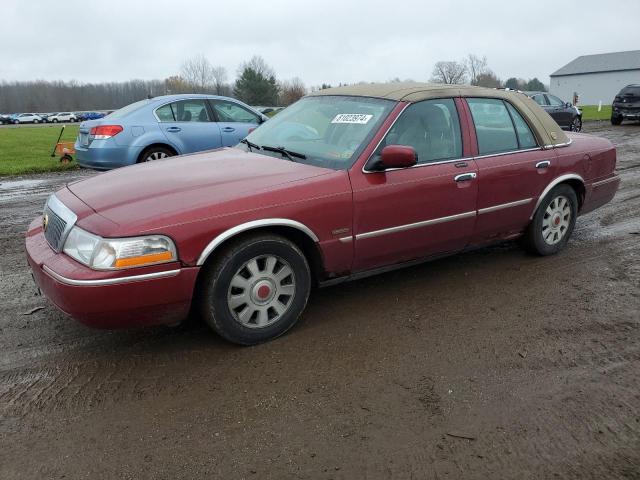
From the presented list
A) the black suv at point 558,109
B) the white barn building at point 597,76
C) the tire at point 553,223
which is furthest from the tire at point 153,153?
the white barn building at point 597,76

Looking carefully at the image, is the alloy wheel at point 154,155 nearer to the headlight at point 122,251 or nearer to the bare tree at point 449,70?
the headlight at point 122,251

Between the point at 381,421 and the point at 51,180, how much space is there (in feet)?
32.5

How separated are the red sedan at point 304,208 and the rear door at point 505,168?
0.01 meters

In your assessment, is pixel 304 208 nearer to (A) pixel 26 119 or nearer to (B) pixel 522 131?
(B) pixel 522 131

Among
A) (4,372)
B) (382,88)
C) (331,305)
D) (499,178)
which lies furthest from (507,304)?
(4,372)

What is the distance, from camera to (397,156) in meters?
3.64

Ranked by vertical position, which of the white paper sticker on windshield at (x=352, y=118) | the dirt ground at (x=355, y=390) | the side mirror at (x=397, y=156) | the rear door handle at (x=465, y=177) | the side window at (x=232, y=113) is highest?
the side window at (x=232, y=113)

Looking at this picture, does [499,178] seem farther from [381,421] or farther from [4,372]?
[4,372]

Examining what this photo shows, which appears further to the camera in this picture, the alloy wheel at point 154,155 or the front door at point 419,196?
the alloy wheel at point 154,155

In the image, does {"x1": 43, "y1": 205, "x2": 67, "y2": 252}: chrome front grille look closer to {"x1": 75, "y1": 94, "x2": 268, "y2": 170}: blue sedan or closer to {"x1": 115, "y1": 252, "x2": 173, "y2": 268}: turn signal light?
{"x1": 115, "y1": 252, "x2": 173, "y2": 268}: turn signal light

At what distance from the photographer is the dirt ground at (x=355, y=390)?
8.04 ft

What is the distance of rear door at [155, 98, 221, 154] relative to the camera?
28.5 ft

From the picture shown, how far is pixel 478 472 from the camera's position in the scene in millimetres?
2375

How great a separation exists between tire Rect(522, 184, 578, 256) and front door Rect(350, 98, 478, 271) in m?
0.98
